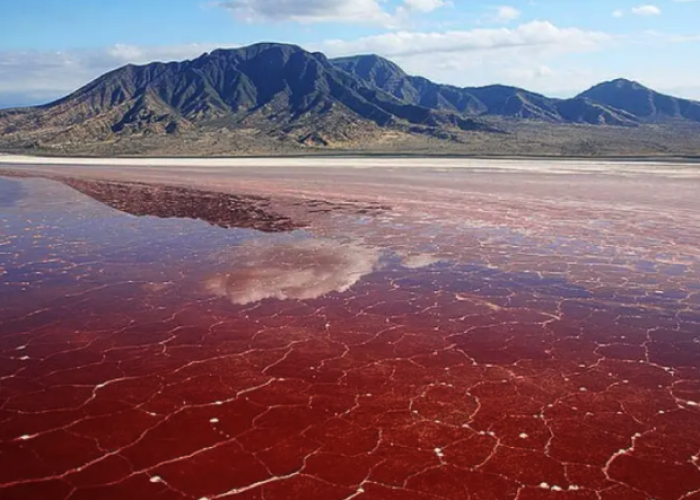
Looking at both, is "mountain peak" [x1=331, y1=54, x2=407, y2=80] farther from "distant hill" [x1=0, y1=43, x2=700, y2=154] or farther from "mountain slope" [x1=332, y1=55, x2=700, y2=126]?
"distant hill" [x1=0, y1=43, x2=700, y2=154]

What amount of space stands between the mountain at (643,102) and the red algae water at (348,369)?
123 m

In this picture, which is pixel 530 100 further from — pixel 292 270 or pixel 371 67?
pixel 292 270

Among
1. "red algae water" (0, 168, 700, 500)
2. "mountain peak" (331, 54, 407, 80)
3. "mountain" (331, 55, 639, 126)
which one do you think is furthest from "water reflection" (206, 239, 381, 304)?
"mountain peak" (331, 54, 407, 80)

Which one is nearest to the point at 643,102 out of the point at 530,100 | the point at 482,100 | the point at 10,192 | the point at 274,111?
the point at 530,100

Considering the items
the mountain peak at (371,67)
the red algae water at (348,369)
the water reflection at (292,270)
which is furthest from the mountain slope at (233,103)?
the red algae water at (348,369)

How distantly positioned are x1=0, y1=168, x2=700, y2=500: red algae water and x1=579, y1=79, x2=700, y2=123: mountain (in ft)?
402

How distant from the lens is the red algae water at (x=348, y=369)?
482cm

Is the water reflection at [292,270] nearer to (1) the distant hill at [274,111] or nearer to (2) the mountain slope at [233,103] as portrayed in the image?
(1) the distant hill at [274,111]

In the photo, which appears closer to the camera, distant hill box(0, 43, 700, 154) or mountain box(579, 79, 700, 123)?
distant hill box(0, 43, 700, 154)

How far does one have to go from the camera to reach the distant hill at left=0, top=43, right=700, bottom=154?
78.2 m

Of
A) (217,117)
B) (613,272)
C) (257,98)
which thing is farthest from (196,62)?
(613,272)

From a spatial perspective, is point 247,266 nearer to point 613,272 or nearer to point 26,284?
point 26,284

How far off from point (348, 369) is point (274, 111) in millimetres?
101528

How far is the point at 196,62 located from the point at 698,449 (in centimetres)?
14064
